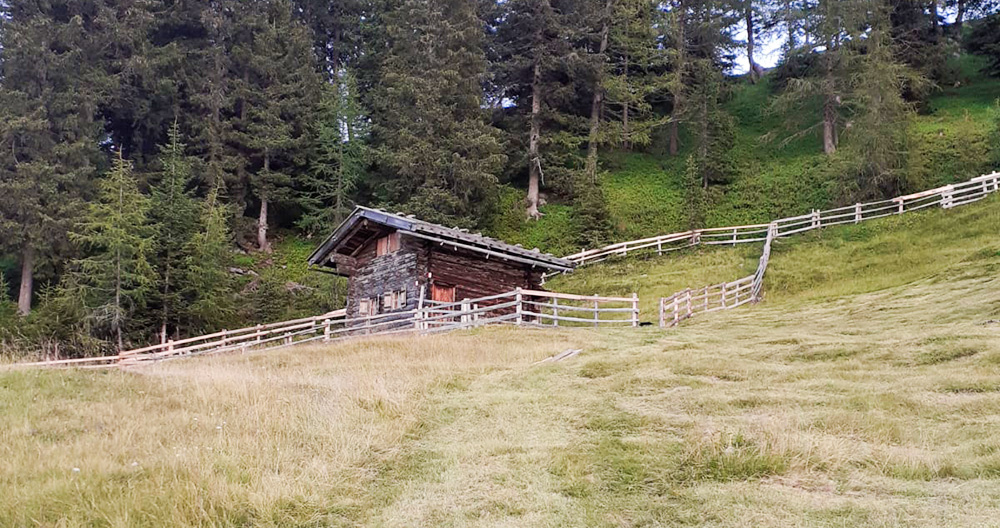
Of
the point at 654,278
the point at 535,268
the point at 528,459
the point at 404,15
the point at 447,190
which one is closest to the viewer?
the point at 528,459

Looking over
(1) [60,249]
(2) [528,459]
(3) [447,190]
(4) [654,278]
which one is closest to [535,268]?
(4) [654,278]

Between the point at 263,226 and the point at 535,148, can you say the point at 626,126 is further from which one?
the point at 263,226

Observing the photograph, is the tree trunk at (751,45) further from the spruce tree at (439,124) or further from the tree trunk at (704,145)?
the spruce tree at (439,124)

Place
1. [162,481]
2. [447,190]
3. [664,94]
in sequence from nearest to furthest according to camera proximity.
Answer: [162,481] < [447,190] < [664,94]

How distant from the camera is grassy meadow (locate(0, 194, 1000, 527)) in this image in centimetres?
646

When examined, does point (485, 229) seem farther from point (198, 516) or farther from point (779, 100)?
point (198, 516)

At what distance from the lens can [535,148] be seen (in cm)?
4459

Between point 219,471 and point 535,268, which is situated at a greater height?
point 535,268

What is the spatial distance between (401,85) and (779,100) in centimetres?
2389

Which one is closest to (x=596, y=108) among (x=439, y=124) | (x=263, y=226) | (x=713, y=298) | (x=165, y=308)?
(x=439, y=124)

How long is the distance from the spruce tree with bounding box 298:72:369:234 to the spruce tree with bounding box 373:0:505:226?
1708mm

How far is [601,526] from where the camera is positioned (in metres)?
6.14

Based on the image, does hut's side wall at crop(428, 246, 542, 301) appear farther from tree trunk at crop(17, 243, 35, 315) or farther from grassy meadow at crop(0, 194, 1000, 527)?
tree trunk at crop(17, 243, 35, 315)

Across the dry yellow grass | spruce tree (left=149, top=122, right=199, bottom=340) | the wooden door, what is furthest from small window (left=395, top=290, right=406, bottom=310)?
spruce tree (left=149, top=122, right=199, bottom=340)
